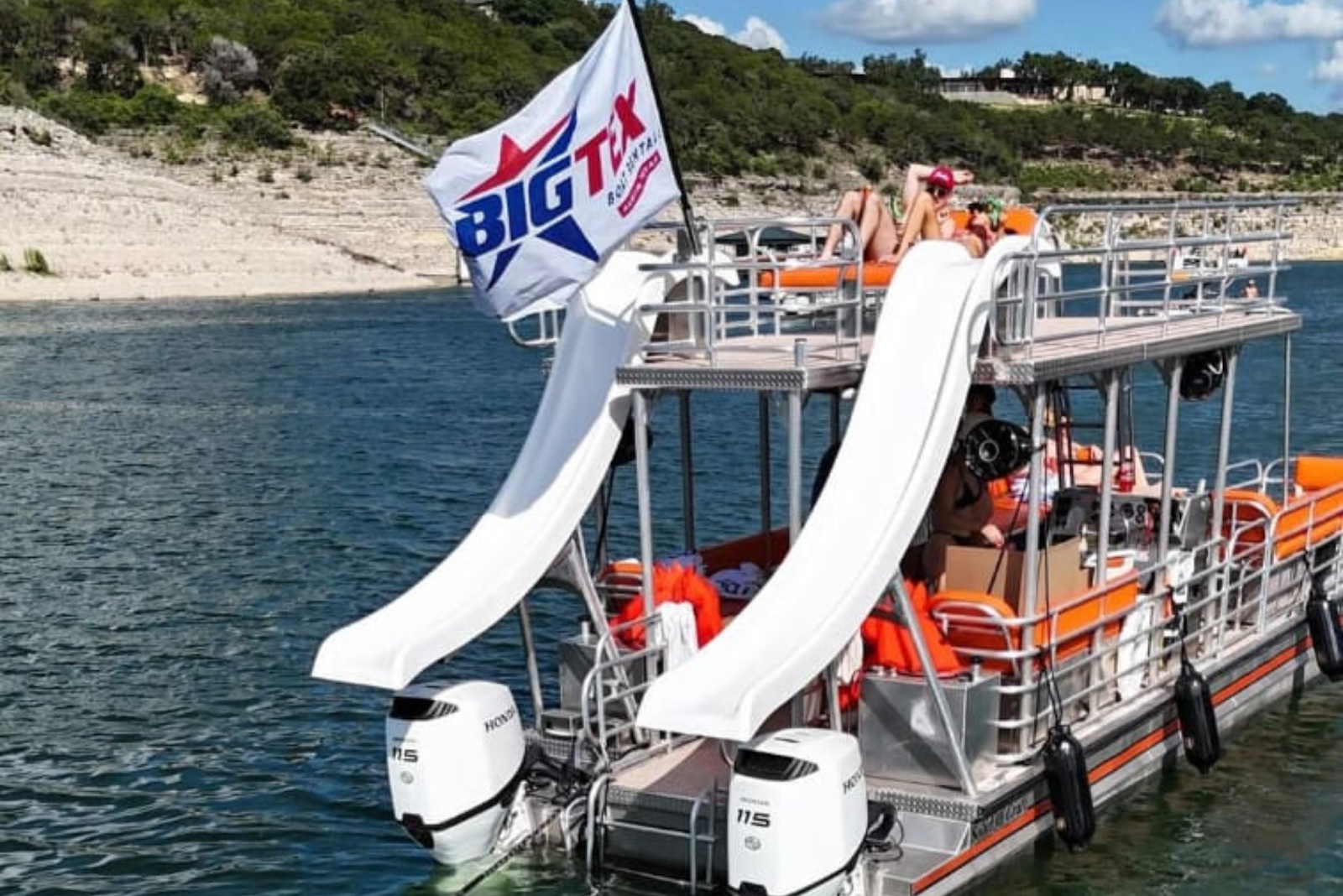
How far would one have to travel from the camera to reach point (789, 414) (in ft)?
31.7

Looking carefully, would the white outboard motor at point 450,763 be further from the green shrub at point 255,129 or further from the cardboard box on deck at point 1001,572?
the green shrub at point 255,129

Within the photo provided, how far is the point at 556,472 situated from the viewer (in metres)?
10.8

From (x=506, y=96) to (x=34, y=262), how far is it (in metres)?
56.8

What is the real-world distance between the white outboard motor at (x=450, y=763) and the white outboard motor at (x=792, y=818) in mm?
1918

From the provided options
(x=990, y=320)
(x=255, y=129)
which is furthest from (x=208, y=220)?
(x=990, y=320)

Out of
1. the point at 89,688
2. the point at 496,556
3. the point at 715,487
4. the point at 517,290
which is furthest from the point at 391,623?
the point at 715,487

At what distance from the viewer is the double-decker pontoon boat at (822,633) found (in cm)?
883

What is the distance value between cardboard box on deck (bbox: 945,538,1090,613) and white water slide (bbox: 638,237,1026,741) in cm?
164

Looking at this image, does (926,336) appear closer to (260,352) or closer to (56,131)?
(260,352)

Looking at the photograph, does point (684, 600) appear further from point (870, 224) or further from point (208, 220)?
point (208, 220)

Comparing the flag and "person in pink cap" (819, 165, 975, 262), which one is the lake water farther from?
"person in pink cap" (819, 165, 975, 262)

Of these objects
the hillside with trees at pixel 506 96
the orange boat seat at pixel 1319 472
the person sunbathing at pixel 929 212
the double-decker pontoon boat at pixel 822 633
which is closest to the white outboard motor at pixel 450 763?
the double-decker pontoon boat at pixel 822 633

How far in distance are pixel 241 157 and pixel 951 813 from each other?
92.1 m

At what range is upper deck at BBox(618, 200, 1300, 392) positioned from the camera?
9977 millimetres
